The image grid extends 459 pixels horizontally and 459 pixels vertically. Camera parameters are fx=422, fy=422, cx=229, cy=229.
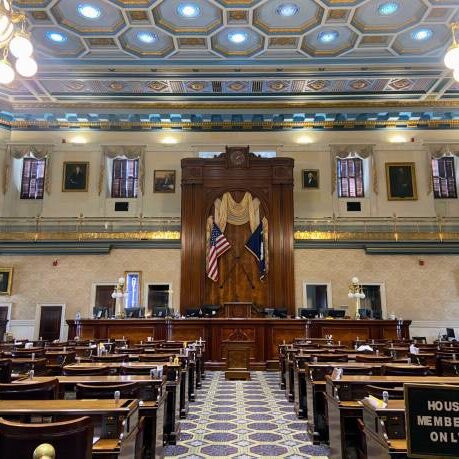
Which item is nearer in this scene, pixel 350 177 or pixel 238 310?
pixel 238 310

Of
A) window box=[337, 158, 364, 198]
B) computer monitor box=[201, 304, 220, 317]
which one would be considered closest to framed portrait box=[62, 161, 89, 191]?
computer monitor box=[201, 304, 220, 317]

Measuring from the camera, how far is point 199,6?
39.8ft

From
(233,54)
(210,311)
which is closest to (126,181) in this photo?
(233,54)

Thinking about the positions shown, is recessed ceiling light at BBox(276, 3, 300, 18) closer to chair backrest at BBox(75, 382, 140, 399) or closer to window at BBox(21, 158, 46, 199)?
window at BBox(21, 158, 46, 199)

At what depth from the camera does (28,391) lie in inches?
131

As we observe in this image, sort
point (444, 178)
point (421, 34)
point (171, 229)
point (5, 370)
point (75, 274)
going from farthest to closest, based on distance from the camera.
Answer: point (444, 178), point (171, 229), point (75, 274), point (421, 34), point (5, 370)

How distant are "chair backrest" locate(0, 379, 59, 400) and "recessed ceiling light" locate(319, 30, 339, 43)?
510 inches

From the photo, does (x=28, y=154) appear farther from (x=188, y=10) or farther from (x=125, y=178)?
(x=188, y=10)

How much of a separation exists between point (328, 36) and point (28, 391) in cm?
1328

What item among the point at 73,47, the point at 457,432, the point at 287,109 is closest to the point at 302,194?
the point at 287,109

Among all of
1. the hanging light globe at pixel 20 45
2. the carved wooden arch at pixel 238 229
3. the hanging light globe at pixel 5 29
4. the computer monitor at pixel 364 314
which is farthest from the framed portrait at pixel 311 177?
the hanging light globe at pixel 5 29

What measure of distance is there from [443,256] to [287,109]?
26.9ft

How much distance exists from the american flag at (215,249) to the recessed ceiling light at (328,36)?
23.7 feet

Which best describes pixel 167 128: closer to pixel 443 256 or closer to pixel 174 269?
pixel 174 269
